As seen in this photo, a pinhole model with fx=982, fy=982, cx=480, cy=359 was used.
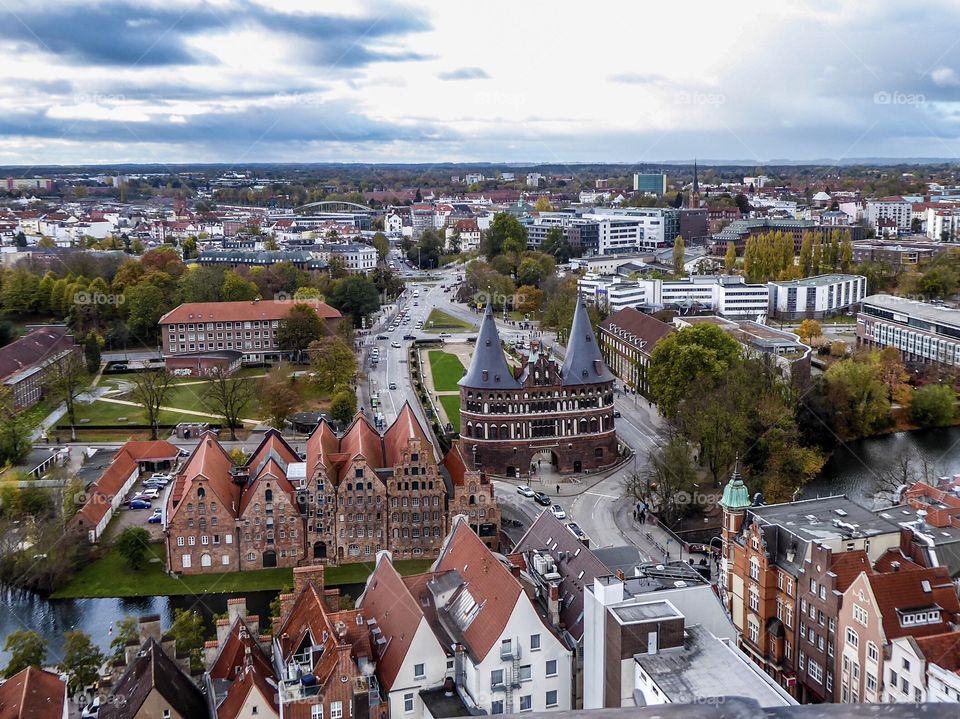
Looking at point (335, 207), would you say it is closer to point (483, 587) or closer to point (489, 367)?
point (489, 367)

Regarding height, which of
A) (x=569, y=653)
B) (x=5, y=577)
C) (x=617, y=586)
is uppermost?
(x=617, y=586)

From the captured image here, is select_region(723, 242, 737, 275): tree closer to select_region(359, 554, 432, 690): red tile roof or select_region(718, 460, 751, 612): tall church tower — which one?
select_region(718, 460, 751, 612): tall church tower

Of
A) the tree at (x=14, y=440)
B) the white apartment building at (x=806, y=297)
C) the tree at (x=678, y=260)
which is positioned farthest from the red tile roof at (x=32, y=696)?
the tree at (x=678, y=260)

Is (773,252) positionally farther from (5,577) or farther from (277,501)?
(5,577)

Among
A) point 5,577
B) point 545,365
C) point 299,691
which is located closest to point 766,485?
point 545,365

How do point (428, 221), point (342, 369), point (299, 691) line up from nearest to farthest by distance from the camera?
point (299, 691)
point (342, 369)
point (428, 221)

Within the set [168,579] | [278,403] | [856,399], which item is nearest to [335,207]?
[278,403]

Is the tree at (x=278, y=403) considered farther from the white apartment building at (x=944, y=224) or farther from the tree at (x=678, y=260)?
the white apartment building at (x=944, y=224)
